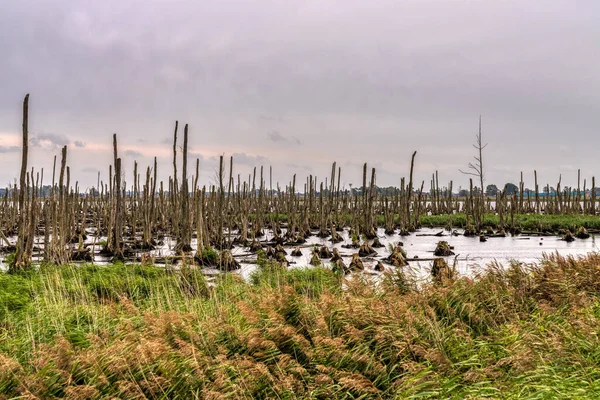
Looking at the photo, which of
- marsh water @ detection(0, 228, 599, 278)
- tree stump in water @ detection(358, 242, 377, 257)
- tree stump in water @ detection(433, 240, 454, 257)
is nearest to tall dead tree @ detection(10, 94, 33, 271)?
marsh water @ detection(0, 228, 599, 278)

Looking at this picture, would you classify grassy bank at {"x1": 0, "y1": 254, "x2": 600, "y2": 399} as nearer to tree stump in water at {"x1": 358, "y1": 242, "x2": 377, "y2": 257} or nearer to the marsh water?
the marsh water

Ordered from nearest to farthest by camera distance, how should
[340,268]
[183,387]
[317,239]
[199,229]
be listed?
[183,387] → [340,268] → [199,229] → [317,239]

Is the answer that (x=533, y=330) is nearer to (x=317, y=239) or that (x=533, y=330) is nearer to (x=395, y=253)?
(x=395, y=253)

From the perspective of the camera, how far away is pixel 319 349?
707cm

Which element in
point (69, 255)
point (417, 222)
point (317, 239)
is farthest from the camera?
point (417, 222)

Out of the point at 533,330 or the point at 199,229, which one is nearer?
the point at 533,330

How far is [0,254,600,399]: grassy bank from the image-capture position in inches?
234

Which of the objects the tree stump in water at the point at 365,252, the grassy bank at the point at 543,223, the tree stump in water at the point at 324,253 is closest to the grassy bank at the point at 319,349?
the tree stump in water at the point at 324,253

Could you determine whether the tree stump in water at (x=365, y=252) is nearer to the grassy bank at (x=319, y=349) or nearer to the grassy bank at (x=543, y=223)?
the grassy bank at (x=319, y=349)

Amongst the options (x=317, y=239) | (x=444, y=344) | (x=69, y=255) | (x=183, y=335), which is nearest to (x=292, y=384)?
(x=183, y=335)

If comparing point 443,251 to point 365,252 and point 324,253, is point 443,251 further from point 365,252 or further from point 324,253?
point 324,253

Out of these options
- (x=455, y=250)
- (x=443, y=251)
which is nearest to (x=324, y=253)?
(x=443, y=251)

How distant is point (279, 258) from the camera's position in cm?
1952

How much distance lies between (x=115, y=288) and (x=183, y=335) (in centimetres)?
570
